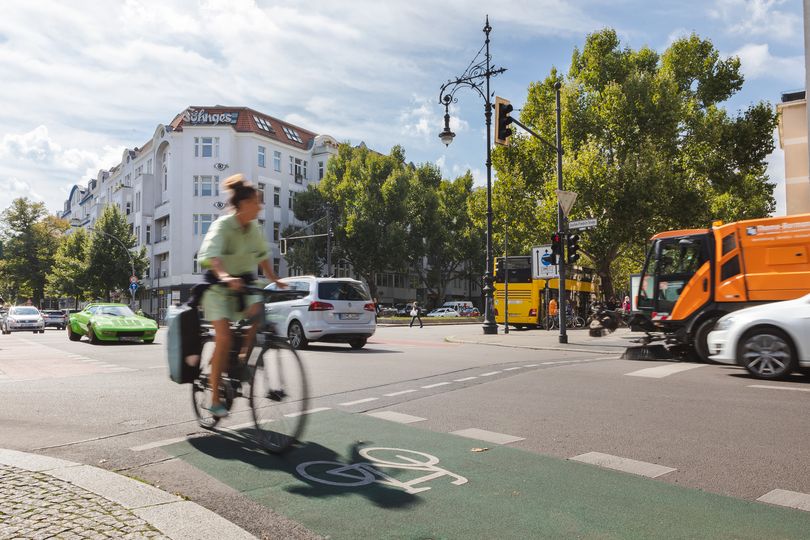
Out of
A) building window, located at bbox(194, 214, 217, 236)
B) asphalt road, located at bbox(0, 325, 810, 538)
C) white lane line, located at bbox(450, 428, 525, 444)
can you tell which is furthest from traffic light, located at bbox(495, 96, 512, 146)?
building window, located at bbox(194, 214, 217, 236)

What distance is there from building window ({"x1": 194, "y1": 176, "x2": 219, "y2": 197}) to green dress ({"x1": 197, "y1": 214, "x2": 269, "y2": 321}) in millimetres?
51349

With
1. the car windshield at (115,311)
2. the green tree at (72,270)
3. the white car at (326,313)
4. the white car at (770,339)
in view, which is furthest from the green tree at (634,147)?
the green tree at (72,270)

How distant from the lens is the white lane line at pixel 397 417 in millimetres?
6272

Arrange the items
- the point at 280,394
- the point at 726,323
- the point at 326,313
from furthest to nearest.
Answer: the point at 326,313, the point at 726,323, the point at 280,394

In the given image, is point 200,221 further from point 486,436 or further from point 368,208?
point 486,436

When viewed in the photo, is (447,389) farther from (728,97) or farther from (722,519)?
(728,97)

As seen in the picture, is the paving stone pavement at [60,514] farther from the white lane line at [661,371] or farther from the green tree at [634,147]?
the green tree at [634,147]

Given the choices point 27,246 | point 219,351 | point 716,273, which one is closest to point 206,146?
point 27,246

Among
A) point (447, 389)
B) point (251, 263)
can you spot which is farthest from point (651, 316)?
point (251, 263)

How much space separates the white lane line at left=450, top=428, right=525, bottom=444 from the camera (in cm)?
539

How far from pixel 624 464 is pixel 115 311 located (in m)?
18.2

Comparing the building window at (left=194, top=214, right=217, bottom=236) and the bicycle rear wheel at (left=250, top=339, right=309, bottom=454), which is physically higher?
the building window at (left=194, top=214, right=217, bottom=236)

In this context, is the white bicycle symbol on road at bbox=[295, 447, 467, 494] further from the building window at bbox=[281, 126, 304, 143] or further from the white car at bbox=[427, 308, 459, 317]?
the building window at bbox=[281, 126, 304, 143]

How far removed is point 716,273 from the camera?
43.1 feet
